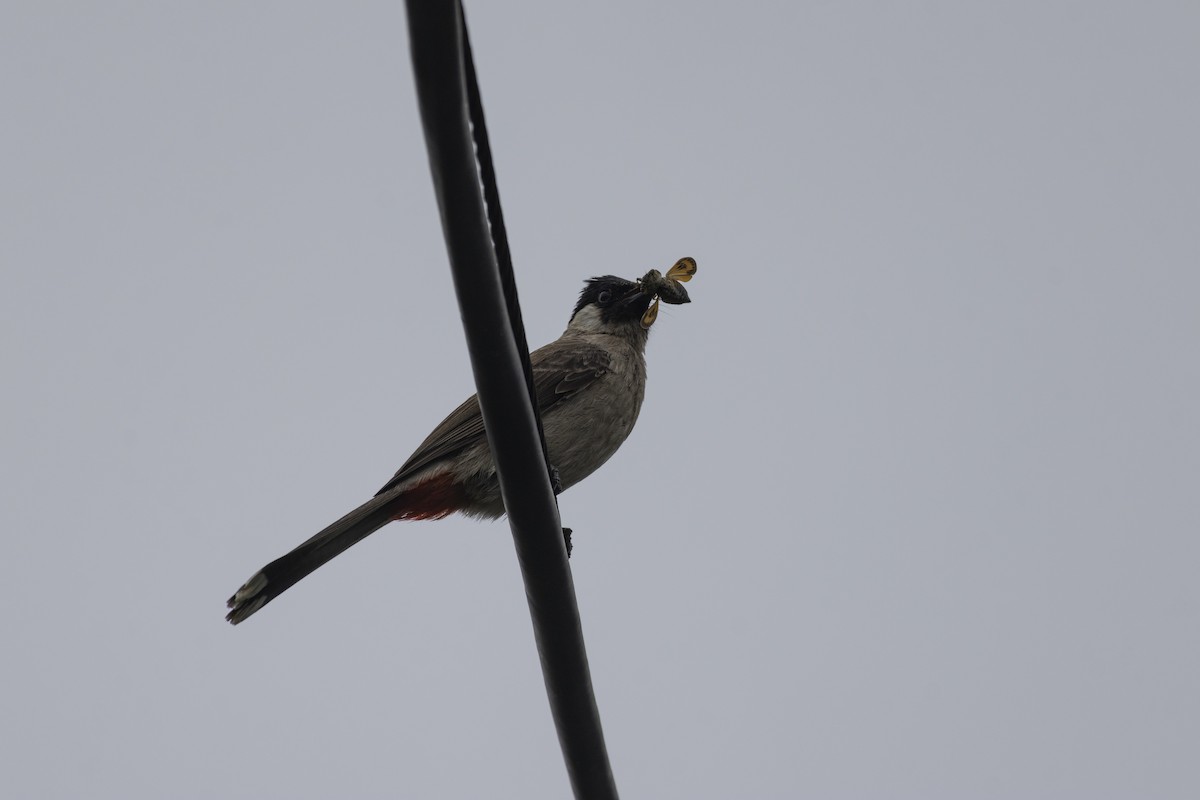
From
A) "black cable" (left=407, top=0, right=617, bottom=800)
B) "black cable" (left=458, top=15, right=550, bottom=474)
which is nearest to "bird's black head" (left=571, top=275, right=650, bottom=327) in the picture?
"black cable" (left=407, top=0, right=617, bottom=800)

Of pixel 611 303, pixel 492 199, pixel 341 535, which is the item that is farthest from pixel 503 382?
pixel 611 303

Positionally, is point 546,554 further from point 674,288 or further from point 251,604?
point 674,288

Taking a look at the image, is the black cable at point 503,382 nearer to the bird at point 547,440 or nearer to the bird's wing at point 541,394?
the bird at point 547,440

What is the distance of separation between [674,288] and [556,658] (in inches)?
95.6

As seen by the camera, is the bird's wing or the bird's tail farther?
the bird's wing

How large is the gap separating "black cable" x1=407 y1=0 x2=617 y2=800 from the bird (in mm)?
1686

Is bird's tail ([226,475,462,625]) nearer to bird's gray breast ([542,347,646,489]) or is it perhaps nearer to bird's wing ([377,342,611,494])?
bird's wing ([377,342,611,494])

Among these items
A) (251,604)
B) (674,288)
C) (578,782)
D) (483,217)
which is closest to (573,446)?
(674,288)

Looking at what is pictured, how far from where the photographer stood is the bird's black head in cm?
570

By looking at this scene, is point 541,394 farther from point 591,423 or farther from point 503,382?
point 503,382

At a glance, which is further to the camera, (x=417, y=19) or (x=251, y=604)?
(x=251, y=604)

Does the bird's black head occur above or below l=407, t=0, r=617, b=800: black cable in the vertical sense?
above

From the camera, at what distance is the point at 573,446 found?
483 centimetres

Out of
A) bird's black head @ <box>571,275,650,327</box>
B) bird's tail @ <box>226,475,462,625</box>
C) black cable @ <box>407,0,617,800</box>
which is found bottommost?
black cable @ <box>407,0,617,800</box>
